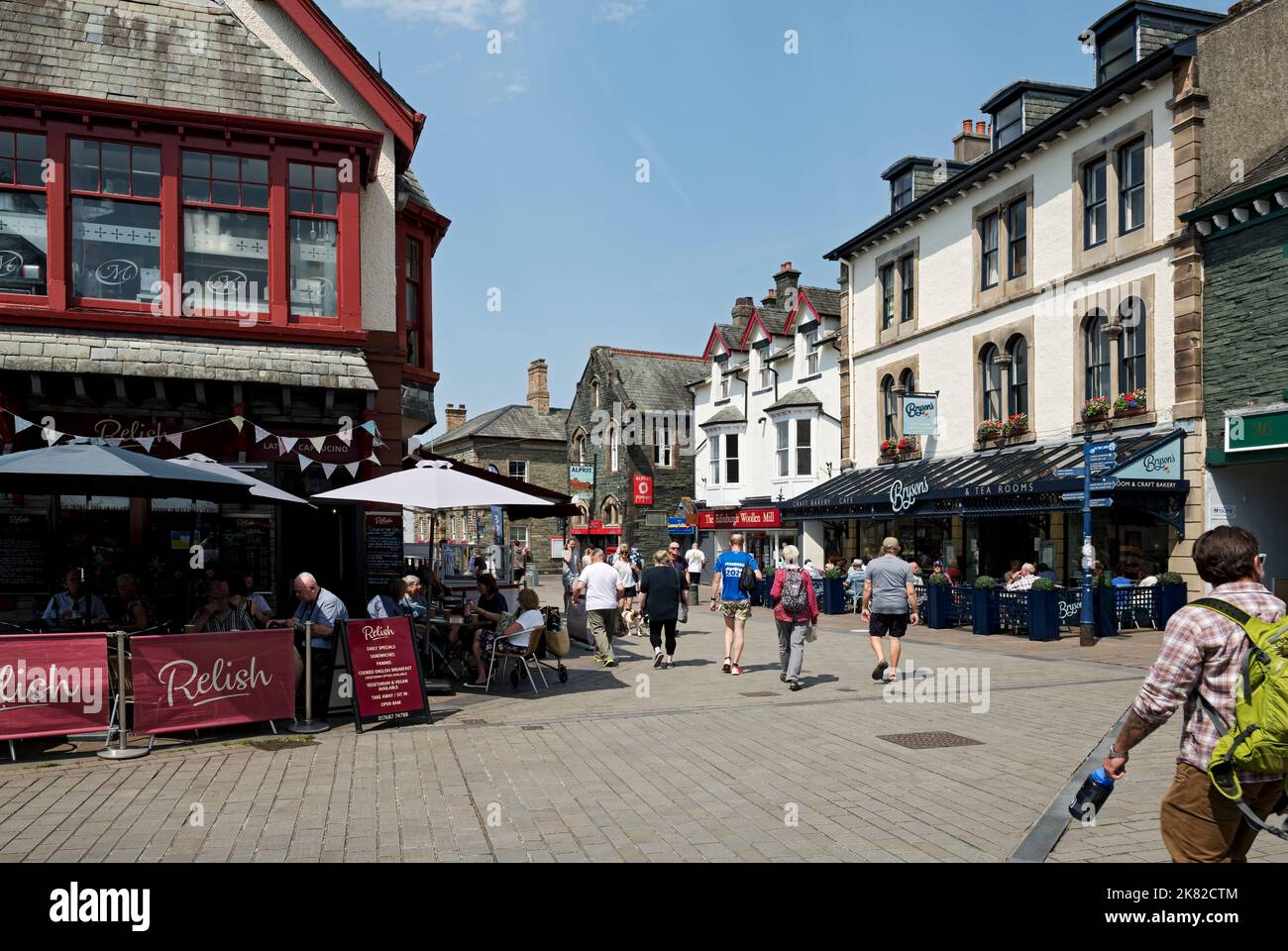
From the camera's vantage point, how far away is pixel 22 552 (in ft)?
42.5

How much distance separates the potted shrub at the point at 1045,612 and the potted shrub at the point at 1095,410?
445 centimetres

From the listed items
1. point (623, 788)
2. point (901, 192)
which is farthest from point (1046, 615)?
point (901, 192)

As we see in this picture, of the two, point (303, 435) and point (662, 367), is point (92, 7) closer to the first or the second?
point (303, 435)

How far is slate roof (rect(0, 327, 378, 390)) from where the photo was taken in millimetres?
12477

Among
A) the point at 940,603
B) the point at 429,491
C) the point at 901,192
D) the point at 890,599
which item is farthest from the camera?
the point at 901,192

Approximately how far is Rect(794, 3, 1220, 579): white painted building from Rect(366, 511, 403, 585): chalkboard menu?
11984mm

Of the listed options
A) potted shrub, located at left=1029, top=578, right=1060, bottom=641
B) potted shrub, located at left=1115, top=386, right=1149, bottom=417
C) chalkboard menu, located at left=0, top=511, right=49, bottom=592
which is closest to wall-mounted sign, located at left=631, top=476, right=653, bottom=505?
potted shrub, located at left=1115, top=386, right=1149, bottom=417

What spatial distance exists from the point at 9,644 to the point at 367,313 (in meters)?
8.27

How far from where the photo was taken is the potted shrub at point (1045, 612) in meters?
17.2

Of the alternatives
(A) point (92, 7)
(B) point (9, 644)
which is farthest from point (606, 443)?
(B) point (9, 644)

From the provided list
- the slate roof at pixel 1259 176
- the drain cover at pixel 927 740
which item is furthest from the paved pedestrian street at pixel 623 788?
the slate roof at pixel 1259 176

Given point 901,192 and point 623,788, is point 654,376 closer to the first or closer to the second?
point 901,192

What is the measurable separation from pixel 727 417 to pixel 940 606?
1849 cm

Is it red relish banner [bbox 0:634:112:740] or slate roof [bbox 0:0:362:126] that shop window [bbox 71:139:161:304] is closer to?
slate roof [bbox 0:0:362:126]
